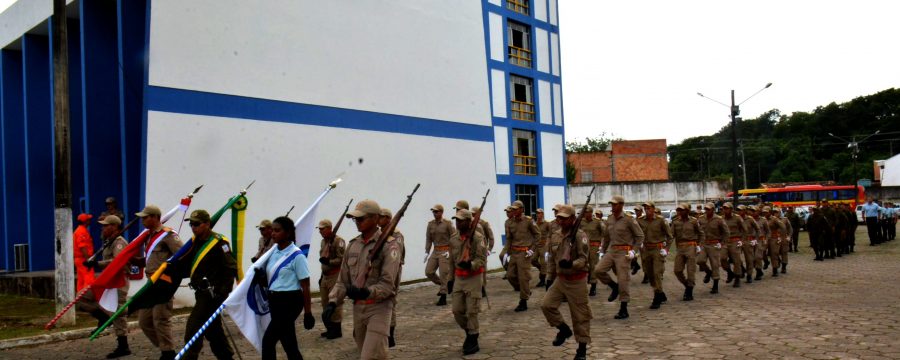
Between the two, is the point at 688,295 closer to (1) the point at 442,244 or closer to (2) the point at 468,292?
(1) the point at 442,244

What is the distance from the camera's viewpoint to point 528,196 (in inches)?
1086

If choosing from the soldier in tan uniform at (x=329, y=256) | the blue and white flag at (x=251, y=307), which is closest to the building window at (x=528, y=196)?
the soldier in tan uniform at (x=329, y=256)

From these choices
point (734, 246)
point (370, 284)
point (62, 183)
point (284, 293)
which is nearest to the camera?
point (370, 284)

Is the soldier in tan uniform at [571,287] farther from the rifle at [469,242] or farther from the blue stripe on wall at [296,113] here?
the blue stripe on wall at [296,113]

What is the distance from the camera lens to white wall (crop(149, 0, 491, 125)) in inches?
584

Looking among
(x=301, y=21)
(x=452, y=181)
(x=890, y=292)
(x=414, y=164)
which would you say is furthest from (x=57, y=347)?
(x=890, y=292)

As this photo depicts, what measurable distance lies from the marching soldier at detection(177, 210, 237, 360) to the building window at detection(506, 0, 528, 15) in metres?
22.3

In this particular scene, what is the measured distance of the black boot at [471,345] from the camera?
8.28m

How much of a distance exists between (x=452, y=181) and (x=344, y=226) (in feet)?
14.1

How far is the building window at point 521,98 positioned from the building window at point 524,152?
0.74m

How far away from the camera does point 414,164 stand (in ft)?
64.8

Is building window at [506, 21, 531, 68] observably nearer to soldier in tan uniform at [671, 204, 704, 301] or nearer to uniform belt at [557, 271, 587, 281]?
soldier in tan uniform at [671, 204, 704, 301]

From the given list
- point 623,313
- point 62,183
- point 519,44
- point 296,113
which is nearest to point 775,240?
point 623,313

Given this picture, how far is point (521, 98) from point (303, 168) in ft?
43.7
